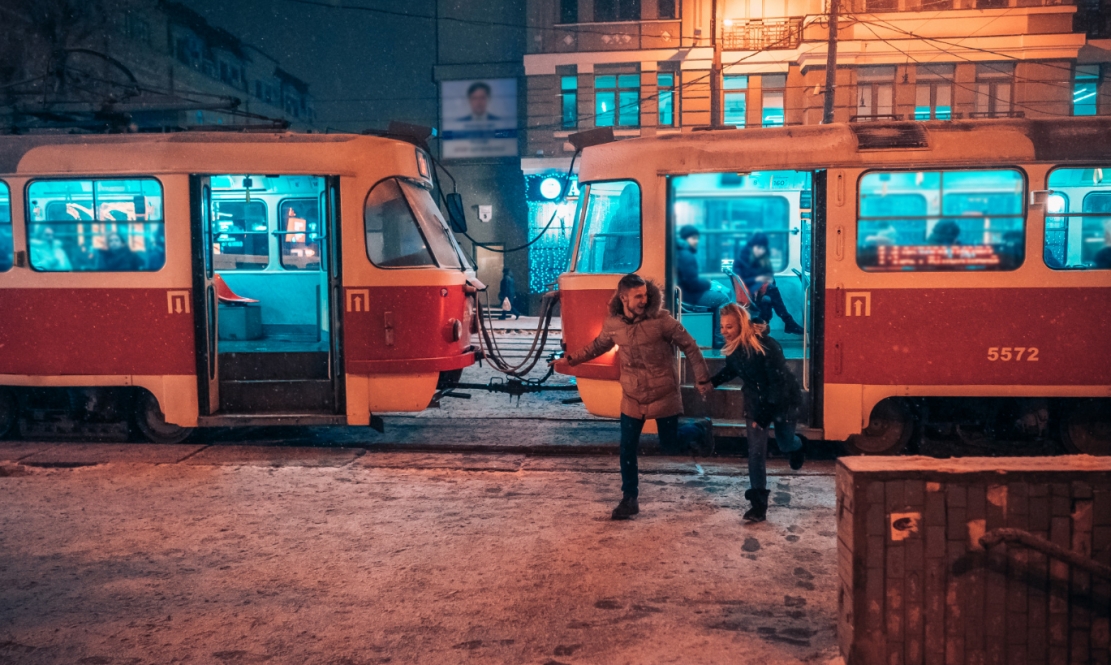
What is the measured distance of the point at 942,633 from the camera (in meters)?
3.52

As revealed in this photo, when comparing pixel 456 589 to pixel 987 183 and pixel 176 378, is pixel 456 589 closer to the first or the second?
pixel 176 378

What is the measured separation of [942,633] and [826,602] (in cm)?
112

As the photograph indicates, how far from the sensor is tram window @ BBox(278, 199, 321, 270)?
34.1 feet

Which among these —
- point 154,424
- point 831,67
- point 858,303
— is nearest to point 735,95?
point 831,67

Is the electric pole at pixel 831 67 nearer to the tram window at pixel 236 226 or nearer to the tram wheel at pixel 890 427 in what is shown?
the tram wheel at pixel 890 427

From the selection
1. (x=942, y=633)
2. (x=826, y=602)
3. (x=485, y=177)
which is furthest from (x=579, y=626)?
(x=485, y=177)

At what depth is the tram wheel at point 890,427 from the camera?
7738 mm

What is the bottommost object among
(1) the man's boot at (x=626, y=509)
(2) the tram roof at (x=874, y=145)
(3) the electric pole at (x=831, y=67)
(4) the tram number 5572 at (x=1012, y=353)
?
(1) the man's boot at (x=626, y=509)

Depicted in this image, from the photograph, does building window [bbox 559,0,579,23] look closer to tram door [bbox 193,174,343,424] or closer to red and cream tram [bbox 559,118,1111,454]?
tram door [bbox 193,174,343,424]

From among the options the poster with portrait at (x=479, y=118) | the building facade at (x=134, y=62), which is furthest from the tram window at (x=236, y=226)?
the poster with portrait at (x=479, y=118)

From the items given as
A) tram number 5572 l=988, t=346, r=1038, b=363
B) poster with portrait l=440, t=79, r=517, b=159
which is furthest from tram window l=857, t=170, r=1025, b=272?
poster with portrait l=440, t=79, r=517, b=159

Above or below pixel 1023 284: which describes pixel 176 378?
below

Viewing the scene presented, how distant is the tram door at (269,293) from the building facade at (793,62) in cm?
1632

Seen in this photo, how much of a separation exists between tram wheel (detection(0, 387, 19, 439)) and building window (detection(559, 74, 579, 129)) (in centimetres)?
2199
